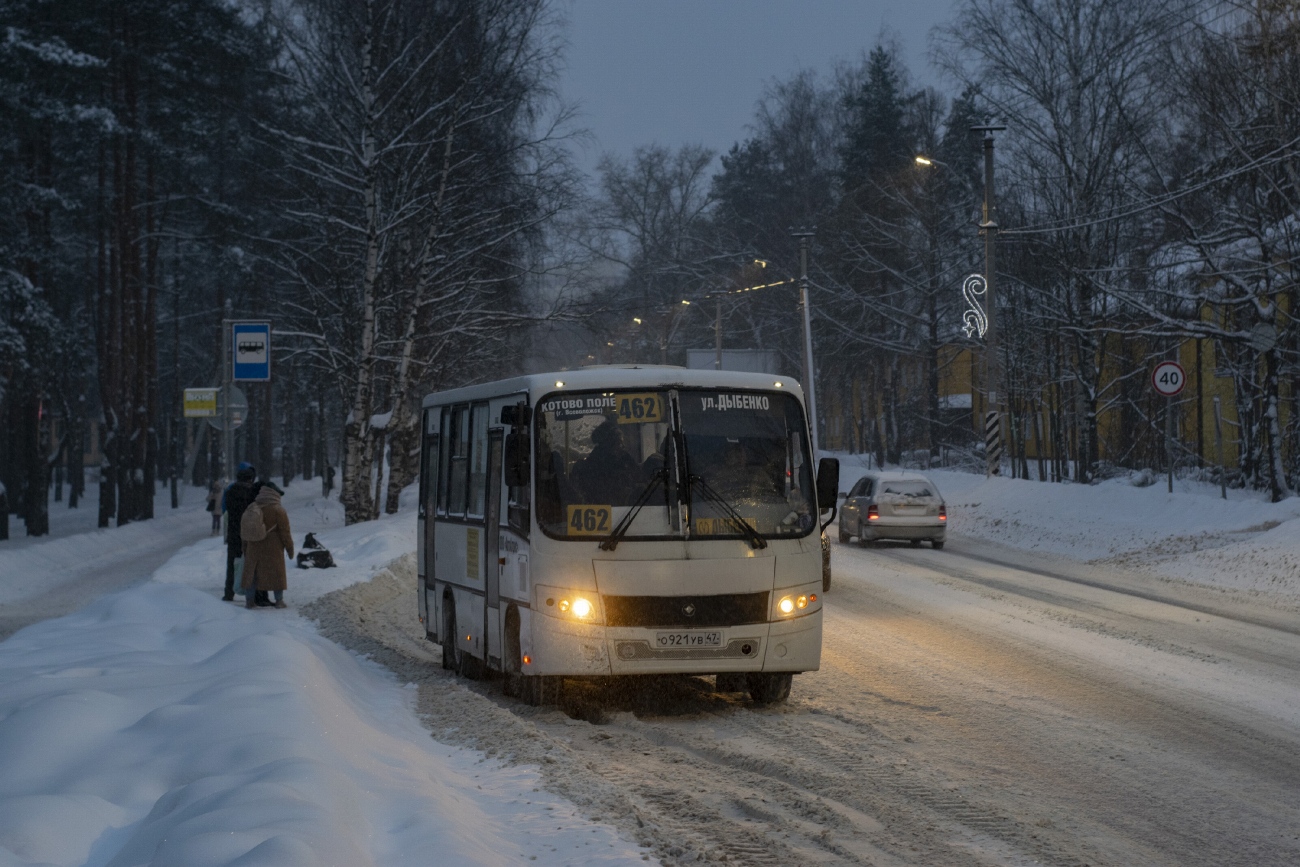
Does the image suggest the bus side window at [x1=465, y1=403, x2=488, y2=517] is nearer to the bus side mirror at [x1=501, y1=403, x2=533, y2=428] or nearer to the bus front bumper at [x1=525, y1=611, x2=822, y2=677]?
the bus side mirror at [x1=501, y1=403, x2=533, y2=428]

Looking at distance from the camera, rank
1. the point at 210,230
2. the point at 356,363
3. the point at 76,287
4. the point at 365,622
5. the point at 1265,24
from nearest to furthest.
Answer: the point at 365,622 → the point at 1265,24 → the point at 356,363 → the point at 210,230 → the point at 76,287

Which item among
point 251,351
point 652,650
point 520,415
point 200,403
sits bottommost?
point 652,650

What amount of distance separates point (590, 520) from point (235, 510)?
32.9 ft

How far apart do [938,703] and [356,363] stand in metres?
22.1

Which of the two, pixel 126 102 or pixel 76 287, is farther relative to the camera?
pixel 76 287

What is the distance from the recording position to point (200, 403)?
33.2m

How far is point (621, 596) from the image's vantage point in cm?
1094

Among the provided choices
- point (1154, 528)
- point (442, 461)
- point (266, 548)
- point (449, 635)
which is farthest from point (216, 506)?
point (449, 635)

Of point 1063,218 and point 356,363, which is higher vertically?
point 1063,218

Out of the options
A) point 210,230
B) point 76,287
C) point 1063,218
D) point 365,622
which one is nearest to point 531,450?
point 365,622

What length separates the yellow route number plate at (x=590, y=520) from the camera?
11.1m

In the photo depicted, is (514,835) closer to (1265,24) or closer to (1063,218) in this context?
(1265,24)

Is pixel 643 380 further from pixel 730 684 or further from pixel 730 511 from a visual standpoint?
pixel 730 684

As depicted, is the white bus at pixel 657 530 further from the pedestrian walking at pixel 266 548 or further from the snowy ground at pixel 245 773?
the pedestrian walking at pixel 266 548
